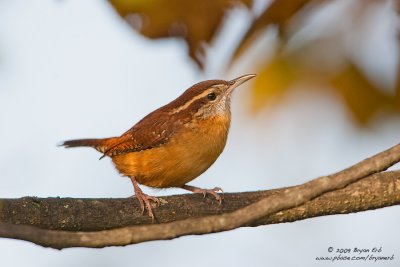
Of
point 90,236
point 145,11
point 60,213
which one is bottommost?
point 90,236

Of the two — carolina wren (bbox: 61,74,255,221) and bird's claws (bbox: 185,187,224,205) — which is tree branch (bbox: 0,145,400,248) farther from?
carolina wren (bbox: 61,74,255,221)

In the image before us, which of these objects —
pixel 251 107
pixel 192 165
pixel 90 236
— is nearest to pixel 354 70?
pixel 251 107

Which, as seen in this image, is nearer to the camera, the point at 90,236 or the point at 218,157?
the point at 90,236

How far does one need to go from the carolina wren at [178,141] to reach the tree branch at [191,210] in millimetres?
279

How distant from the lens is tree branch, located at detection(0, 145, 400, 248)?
7.98 feet

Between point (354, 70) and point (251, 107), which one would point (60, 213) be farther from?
point (354, 70)

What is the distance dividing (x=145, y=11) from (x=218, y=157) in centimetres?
272

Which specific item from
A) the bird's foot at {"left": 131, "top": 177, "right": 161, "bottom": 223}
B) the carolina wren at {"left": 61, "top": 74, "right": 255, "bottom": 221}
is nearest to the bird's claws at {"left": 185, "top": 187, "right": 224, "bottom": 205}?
the carolina wren at {"left": 61, "top": 74, "right": 255, "bottom": 221}

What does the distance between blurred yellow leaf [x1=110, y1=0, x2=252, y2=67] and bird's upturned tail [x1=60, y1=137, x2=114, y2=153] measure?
313cm

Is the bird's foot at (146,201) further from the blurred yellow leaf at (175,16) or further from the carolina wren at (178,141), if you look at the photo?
the blurred yellow leaf at (175,16)

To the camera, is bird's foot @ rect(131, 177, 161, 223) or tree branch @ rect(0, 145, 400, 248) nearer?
tree branch @ rect(0, 145, 400, 248)

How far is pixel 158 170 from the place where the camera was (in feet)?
15.5

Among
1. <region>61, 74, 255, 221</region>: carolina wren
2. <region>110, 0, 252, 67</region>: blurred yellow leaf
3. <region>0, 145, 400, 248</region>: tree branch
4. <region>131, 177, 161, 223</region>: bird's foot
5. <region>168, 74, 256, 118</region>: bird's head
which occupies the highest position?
<region>168, 74, 256, 118</region>: bird's head

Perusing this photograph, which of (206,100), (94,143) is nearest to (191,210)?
(206,100)
